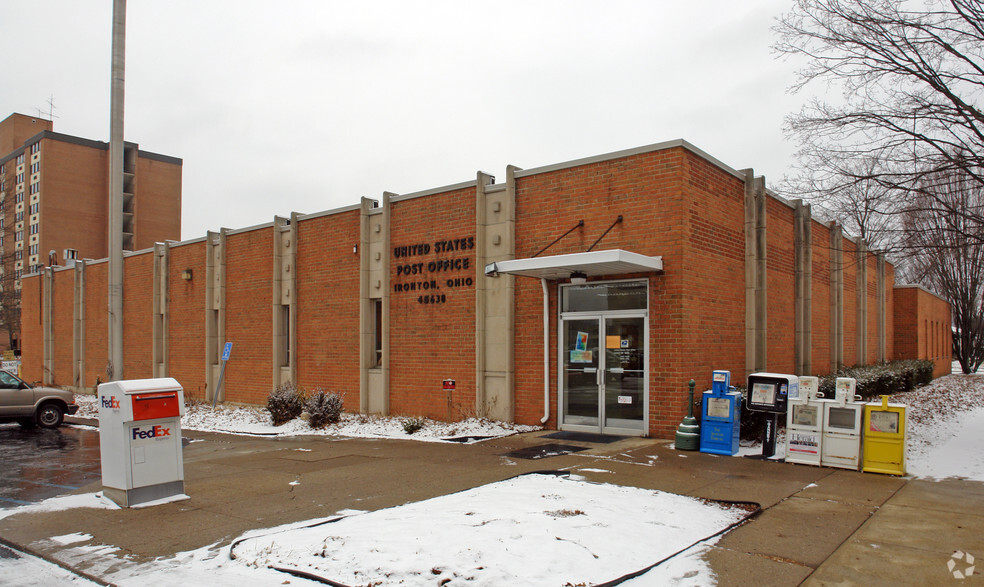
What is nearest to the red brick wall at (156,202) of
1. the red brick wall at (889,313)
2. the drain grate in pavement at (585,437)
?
the red brick wall at (889,313)

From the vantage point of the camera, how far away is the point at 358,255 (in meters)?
17.8

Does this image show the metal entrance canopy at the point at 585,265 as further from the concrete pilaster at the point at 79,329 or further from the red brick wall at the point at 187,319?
the concrete pilaster at the point at 79,329

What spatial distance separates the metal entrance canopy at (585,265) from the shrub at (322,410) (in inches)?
199

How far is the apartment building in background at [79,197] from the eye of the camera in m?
87.1

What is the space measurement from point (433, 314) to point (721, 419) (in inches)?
279

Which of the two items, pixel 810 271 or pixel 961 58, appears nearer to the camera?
pixel 961 58

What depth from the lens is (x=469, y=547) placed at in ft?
19.2

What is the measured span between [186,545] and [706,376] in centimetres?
919

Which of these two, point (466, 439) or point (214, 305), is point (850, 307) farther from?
point (214, 305)

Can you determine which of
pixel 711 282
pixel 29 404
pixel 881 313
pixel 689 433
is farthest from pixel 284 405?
pixel 881 313

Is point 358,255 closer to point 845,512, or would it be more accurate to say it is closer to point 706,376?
point 706,376

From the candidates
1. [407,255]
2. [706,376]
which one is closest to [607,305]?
[706,376]

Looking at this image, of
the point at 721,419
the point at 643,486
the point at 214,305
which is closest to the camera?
the point at 643,486

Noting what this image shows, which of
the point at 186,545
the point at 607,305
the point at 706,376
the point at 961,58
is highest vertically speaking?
the point at 961,58
